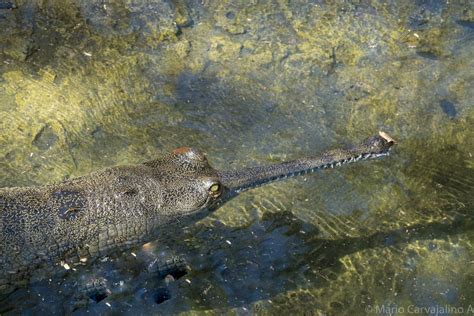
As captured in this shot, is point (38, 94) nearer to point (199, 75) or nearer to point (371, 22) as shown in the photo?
point (199, 75)

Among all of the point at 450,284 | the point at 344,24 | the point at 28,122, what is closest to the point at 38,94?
the point at 28,122

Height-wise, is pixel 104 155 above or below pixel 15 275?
above

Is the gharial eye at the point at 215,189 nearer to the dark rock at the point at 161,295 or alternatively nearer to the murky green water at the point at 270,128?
the murky green water at the point at 270,128

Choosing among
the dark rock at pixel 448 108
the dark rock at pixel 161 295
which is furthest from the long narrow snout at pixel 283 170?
the dark rock at pixel 448 108

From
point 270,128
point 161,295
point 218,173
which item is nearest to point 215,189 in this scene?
point 218,173

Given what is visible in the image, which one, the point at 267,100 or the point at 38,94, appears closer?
the point at 38,94

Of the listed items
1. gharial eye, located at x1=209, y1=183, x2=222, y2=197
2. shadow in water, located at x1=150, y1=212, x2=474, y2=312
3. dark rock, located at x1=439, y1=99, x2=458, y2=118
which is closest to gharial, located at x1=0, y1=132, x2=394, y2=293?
gharial eye, located at x1=209, y1=183, x2=222, y2=197
